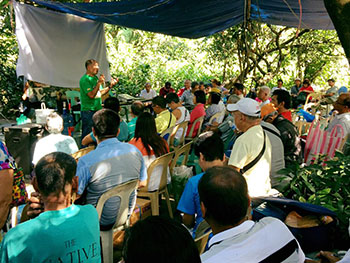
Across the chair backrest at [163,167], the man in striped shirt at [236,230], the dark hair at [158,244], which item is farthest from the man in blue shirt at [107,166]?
the dark hair at [158,244]

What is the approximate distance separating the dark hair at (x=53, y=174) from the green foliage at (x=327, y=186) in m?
1.87

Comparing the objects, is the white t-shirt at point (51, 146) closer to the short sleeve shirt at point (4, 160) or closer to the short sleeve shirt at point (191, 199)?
the short sleeve shirt at point (4, 160)

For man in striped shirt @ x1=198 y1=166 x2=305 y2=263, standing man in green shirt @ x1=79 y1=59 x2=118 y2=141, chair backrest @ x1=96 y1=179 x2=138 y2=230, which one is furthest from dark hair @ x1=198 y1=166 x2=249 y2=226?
standing man in green shirt @ x1=79 y1=59 x2=118 y2=141

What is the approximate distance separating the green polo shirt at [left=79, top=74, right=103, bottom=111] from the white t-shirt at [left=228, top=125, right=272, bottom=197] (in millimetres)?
3249

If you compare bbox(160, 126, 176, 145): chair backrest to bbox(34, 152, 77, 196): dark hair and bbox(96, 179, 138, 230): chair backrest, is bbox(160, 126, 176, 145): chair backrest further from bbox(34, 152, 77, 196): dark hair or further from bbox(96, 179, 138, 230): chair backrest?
bbox(34, 152, 77, 196): dark hair

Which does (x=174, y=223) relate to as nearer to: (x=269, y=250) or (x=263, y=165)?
(x=269, y=250)

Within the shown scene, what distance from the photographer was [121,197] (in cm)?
269

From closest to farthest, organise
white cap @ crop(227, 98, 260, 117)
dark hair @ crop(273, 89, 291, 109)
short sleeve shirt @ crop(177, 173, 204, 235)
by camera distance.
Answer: short sleeve shirt @ crop(177, 173, 204, 235) → white cap @ crop(227, 98, 260, 117) → dark hair @ crop(273, 89, 291, 109)

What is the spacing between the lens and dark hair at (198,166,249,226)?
4.96ft

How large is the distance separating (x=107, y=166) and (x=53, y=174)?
3.13 ft

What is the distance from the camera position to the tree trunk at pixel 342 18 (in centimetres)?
192

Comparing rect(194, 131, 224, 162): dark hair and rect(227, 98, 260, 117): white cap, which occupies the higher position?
rect(227, 98, 260, 117): white cap

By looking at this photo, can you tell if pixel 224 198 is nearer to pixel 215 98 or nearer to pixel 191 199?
pixel 191 199

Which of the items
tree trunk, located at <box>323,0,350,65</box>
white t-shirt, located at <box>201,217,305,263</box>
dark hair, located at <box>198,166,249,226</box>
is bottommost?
white t-shirt, located at <box>201,217,305,263</box>
